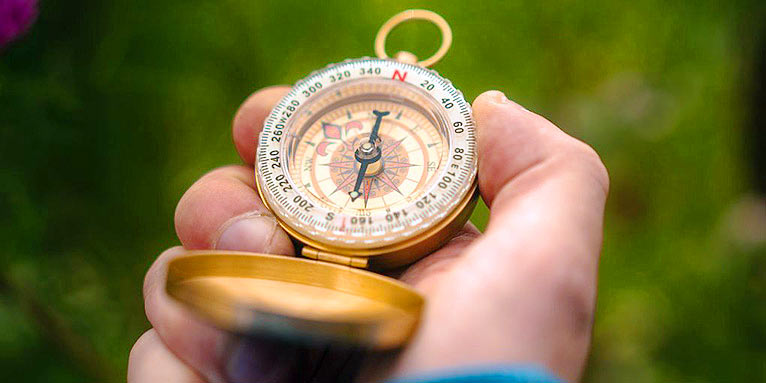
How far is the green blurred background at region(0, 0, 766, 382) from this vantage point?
2191 millimetres

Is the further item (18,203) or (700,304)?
(700,304)

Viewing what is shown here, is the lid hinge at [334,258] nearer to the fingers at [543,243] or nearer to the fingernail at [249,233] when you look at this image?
the fingernail at [249,233]

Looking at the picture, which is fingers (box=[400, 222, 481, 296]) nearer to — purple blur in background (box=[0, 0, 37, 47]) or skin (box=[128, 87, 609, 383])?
skin (box=[128, 87, 609, 383])

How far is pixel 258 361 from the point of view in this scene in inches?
46.1

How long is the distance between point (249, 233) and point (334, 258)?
19cm

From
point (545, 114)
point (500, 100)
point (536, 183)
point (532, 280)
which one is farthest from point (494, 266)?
point (545, 114)

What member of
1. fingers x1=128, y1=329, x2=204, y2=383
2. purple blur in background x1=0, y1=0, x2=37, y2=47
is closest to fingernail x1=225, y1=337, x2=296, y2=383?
fingers x1=128, y1=329, x2=204, y2=383

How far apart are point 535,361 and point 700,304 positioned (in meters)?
1.62

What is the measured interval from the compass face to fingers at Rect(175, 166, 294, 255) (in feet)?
0.14

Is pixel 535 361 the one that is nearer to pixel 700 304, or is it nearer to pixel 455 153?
pixel 455 153

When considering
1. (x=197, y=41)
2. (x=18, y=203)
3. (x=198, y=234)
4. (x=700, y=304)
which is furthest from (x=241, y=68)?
(x=700, y=304)

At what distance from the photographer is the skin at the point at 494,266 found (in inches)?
41.2

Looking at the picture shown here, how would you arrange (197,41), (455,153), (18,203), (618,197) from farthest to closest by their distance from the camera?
(618,197) → (197,41) → (18,203) → (455,153)

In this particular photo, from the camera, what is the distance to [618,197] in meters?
2.45
